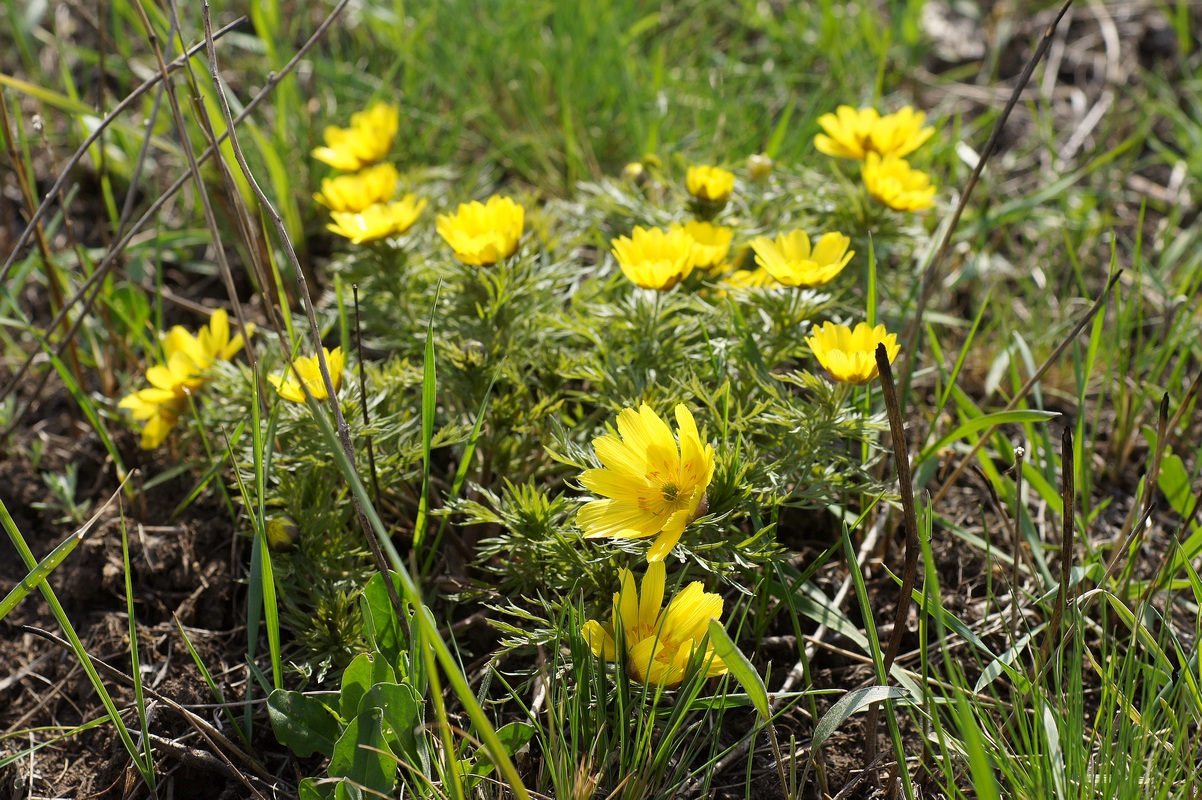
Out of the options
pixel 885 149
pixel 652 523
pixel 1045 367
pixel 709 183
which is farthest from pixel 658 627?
pixel 885 149

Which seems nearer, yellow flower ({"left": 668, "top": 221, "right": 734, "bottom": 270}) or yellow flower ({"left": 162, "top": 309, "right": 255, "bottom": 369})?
yellow flower ({"left": 668, "top": 221, "right": 734, "bottom": 270})

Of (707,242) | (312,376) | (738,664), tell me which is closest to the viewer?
(738,664)

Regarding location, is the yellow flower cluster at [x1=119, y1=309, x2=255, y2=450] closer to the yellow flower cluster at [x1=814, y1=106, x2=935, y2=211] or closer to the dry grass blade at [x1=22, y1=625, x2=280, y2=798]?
the dry grass blade at [x1=22, y1=625, x2=280, y2=798]

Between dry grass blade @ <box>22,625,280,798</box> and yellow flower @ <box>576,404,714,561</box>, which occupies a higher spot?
yellow flower @ <box>576,404,714,561</box>

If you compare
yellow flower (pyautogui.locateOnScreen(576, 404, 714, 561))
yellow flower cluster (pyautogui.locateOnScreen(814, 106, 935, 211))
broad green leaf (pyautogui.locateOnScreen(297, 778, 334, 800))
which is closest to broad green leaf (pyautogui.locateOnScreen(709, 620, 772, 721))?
yellow flower (pyautogui.locateOnScreen(576, 404, 714, 561))

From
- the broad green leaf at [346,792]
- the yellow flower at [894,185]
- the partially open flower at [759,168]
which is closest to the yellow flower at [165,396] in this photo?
the broad green leaf at [346,792]

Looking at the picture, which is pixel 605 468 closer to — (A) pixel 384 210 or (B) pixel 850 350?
(B) pixel 850 350

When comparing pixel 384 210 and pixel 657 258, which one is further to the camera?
pixel 384 210

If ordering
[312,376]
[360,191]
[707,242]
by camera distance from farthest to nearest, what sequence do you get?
[360,191] → [707,242] → [312,376]
